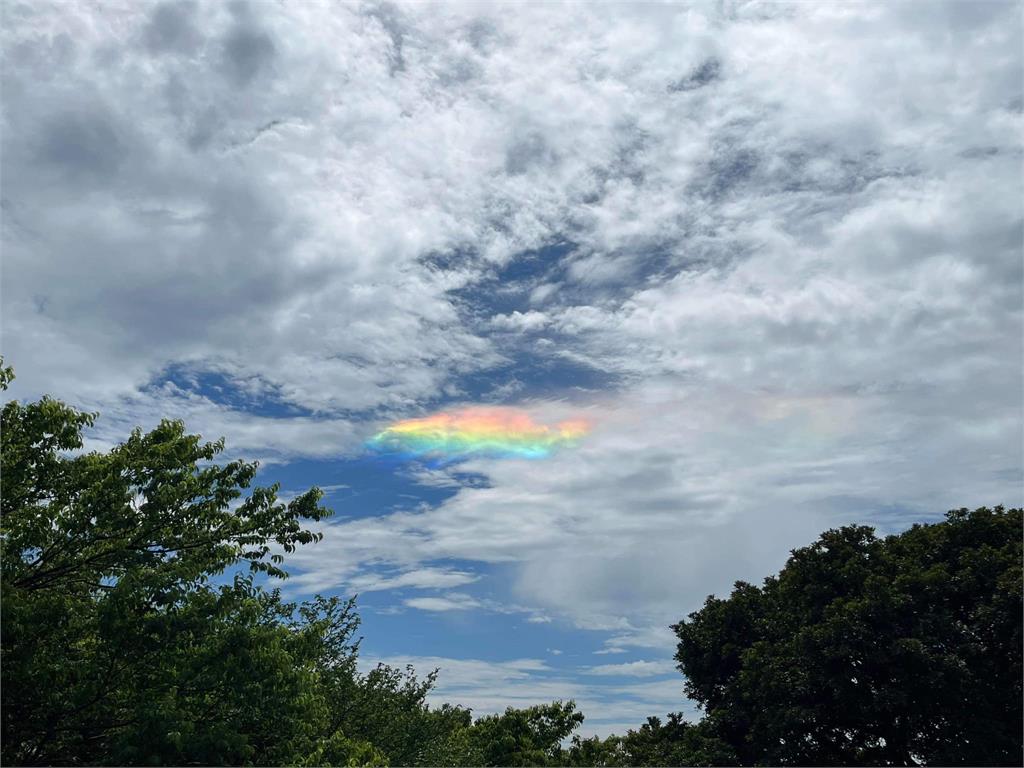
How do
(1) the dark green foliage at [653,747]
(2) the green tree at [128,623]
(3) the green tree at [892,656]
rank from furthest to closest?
(1) the dark green foliage at [653,747] < (3) the green tree at [892,656] < (2) the green tree at [128,623]

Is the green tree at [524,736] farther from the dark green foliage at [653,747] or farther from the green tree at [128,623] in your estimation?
the green tree at [128,623]

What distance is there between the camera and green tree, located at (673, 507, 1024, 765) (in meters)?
28.1

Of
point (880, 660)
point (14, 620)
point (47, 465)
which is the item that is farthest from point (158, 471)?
point (880, 660)

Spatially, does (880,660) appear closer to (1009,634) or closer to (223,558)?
(1009,634)

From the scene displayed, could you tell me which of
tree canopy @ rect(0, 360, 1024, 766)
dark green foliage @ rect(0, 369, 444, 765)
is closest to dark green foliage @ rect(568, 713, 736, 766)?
tree canopy @ rect(0, 360, 1024, 766)

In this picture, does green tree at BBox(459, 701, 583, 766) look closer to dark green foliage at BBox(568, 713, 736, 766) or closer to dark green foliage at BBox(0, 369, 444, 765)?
dark green foliage at BBox(568, 713, 736, 766)

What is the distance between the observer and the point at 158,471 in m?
17.6

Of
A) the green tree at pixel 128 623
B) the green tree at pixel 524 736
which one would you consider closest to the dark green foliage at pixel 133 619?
the green tree at pixel 128 623

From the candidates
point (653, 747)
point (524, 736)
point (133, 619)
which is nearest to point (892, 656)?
point (653, 747)

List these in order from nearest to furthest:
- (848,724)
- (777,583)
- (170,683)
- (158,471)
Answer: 1. (170,683)
2. (158,471)
3. (848,724)
4. (777,583)

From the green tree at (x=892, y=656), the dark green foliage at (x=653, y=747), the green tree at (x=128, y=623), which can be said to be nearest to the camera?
the green tree at (x=128, y=623)

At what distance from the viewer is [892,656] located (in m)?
28.8

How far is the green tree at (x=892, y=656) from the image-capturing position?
28.1m

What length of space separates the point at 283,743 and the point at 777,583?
25688 mm
